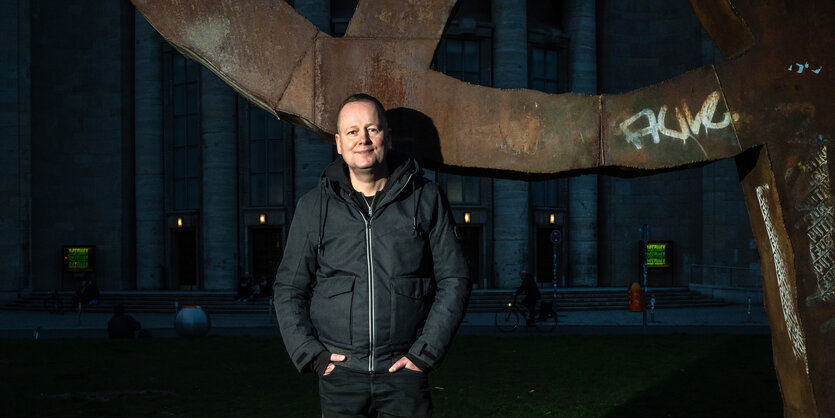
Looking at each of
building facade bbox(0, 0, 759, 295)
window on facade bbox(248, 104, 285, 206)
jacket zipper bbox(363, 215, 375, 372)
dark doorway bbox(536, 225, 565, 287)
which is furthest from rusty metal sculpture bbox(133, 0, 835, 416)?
dark doorway bbox(536, 225, 565, 287)

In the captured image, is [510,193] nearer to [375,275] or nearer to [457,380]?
[457,380]

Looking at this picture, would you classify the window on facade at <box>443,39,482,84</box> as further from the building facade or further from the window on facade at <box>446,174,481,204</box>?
the window on facade at <box>446,174,481,204</box>

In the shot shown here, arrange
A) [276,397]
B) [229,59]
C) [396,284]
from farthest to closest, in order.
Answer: [276,397]
[229,59]
[396,284]

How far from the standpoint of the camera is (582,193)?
41594 millimetres

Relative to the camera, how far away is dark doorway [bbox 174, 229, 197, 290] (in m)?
42.1

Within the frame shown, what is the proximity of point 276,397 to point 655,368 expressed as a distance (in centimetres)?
674

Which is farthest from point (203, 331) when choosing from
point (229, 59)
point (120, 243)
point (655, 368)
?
point (120, 243)

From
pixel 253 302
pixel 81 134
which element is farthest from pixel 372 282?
pixel 81 134

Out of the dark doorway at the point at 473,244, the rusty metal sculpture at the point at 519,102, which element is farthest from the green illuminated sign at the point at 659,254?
the rusty metal sculpture at the point at 519,102

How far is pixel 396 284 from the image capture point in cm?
369

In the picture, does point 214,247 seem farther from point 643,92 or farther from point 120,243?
point 643,92

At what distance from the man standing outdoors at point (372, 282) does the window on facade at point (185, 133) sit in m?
39.4

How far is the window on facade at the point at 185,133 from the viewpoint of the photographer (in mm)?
41781

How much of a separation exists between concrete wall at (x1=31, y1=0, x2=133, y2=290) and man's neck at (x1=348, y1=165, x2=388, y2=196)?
1629 inches
